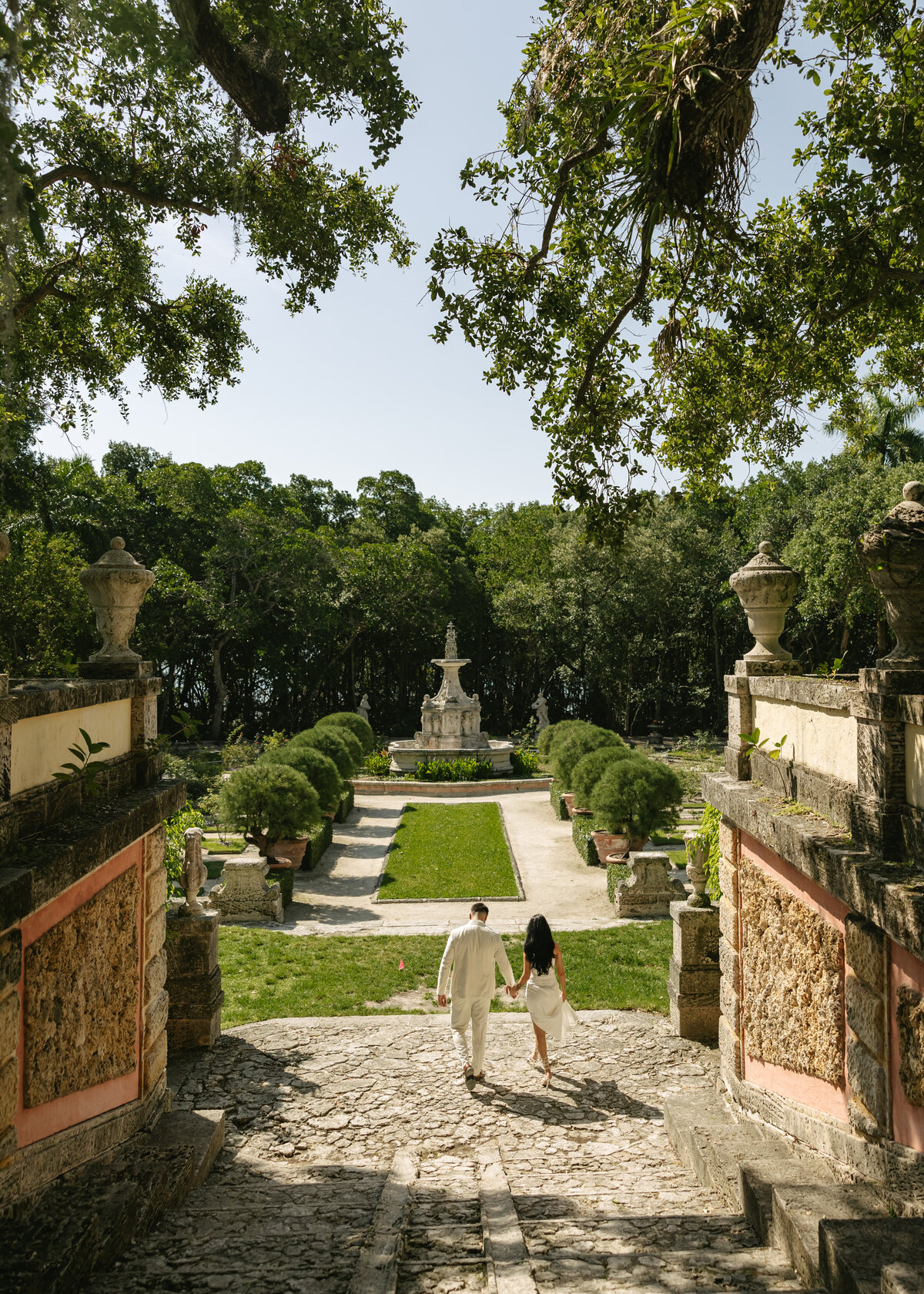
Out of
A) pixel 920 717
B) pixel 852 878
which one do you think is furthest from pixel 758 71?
pixel 852 878

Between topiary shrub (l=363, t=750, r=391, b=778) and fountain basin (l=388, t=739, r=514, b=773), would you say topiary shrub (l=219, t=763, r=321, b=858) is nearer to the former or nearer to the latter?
topiary shrub (l=363, t=750, r=391, b=778)

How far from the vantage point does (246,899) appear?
39.0 ft

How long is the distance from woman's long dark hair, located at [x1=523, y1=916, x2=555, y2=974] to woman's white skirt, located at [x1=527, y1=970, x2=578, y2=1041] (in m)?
0.08

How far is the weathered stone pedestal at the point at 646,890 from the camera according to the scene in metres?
11.8

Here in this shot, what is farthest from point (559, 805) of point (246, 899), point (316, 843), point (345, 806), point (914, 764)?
point (914, 764)

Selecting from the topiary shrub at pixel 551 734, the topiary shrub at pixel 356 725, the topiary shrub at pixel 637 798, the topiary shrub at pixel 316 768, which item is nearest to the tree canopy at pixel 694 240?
the topiary shrub at pixel 637 798

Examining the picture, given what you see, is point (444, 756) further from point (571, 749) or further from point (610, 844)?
point (610, 844)

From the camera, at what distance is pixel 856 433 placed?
10008 mm

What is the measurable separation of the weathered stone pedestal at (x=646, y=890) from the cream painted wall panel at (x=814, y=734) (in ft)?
21.4

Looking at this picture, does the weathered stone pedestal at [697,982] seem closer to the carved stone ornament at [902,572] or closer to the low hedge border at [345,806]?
the carved stone ornament at [902,572]

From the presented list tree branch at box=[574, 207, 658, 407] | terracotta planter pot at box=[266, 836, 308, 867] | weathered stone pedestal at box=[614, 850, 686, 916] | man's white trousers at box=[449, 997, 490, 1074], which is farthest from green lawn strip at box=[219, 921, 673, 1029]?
tree branch at box=[574, 207, 658, 407]

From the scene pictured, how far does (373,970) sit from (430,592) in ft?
77.4

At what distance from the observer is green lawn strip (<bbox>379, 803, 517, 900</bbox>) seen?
13297 mm

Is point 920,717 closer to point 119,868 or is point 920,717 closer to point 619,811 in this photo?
point 119,868
